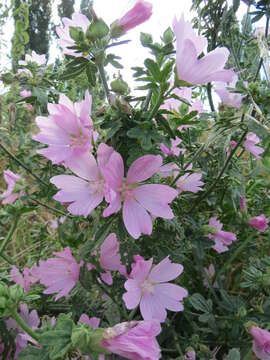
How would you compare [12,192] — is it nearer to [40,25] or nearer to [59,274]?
[59,274]

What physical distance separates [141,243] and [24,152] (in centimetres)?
49

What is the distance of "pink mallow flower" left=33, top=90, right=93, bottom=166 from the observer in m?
0.73

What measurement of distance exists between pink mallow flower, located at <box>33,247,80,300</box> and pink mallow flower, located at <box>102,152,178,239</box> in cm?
21

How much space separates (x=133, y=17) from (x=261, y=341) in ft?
2.16

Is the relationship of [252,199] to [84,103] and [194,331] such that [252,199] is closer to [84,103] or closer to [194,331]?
[194,331]

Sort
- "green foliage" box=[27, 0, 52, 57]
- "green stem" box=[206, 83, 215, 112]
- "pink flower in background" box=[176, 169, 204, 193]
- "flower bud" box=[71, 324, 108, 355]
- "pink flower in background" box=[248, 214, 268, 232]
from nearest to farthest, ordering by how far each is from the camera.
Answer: "flower bud" box=[71, 324, 108, 355]
"pink flower in background" box=[176, 169, 204, 193]
"pink flower in background" box=[248, 214, 268, 232]
"green stem" box=[206, 83, 215, 112]
"green foliage" box=[27, 0, 52, 57]

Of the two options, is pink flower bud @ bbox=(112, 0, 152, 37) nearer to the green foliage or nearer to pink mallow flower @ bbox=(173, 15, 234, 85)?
pink mallow flower @ bbox=(173, 15, 234, 85)

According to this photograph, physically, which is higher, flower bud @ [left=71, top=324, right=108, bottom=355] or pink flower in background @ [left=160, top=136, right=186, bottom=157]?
pink flower in background @ [left=160, top=136, right=186, bottom=157]

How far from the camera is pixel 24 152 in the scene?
1.23 metres

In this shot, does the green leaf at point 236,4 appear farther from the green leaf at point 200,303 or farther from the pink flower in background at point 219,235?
the green leaf at point 200,303

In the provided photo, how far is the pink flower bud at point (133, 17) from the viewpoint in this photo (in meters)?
0.75

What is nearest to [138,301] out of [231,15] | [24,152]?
[24,152]

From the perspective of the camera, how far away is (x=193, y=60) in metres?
0.71

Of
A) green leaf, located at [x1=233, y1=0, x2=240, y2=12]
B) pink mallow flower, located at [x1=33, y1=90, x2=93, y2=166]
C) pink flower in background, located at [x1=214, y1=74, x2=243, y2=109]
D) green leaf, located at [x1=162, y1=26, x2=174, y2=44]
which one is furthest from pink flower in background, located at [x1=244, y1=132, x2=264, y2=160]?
green leaf, located at [x1=233, y1=0, x2=240, y2=12]
